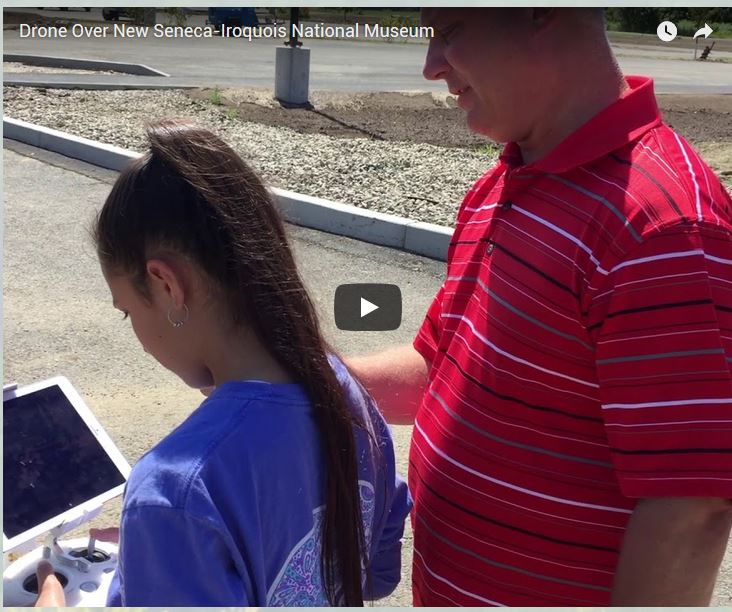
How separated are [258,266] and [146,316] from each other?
0.18 meters

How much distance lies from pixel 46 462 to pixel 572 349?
0.84m

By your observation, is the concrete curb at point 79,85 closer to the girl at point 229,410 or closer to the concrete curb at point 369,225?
the concrete curb at point 369,225

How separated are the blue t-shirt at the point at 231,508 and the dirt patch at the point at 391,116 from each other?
8245 mm

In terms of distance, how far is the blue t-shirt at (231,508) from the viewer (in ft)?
3.58

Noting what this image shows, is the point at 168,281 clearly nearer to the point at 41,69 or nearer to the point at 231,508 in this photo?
the point at 231,508

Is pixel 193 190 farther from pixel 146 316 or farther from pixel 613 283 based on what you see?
pixel 613 283

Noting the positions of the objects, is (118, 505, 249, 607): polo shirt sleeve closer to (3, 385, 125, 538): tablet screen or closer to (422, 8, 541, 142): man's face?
(3, 385, 125, 538): tablet screen

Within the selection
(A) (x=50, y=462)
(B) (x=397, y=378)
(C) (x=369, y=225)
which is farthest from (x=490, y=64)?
(C) (x=369, y=225)

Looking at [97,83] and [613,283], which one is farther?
[97,83]

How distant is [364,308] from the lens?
2.34 meters

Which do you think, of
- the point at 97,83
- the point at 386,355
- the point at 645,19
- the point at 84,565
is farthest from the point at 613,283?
the point at 97,83

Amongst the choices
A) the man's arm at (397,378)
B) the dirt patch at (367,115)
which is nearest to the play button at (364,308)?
the man's arm at (397,378)

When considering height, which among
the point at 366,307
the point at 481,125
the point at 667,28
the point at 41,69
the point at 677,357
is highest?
the point at 667,28

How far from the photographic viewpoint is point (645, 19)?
155cm
